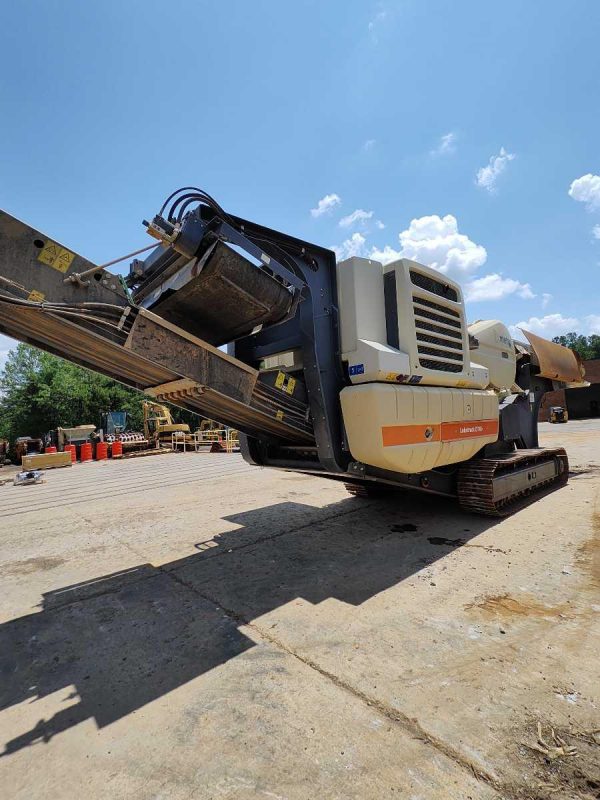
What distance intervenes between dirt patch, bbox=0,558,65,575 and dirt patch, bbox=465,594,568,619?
3.98 m

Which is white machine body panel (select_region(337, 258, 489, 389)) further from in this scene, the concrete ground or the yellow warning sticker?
the yellow warning sticker

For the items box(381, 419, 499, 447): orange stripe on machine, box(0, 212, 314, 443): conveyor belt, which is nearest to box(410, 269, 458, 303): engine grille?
box(381, 419, 499, 447): orange stripe on machine

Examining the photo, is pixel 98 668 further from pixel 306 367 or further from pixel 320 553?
pixel 306 367

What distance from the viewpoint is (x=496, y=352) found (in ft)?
22.4

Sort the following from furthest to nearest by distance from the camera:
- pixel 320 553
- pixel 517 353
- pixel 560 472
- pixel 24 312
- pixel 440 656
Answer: pixel 517 353
pixel 560 472
pixel 320 553
pixel 24 312
pixel 440 656

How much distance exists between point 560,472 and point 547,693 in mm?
6270

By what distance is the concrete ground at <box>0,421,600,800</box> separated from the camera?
1637 mm

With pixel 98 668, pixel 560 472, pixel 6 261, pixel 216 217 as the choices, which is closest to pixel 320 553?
pixel 98 668

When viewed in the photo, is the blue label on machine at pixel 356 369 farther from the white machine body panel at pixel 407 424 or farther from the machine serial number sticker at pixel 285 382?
the machine serial number sticker at pixel 285 382

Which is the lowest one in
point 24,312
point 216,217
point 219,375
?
point 219,375

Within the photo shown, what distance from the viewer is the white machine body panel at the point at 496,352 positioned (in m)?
6.54

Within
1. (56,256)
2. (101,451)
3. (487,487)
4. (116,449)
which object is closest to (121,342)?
(56,256)

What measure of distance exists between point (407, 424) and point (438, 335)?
1211 mm

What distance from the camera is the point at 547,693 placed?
2.02 meters
